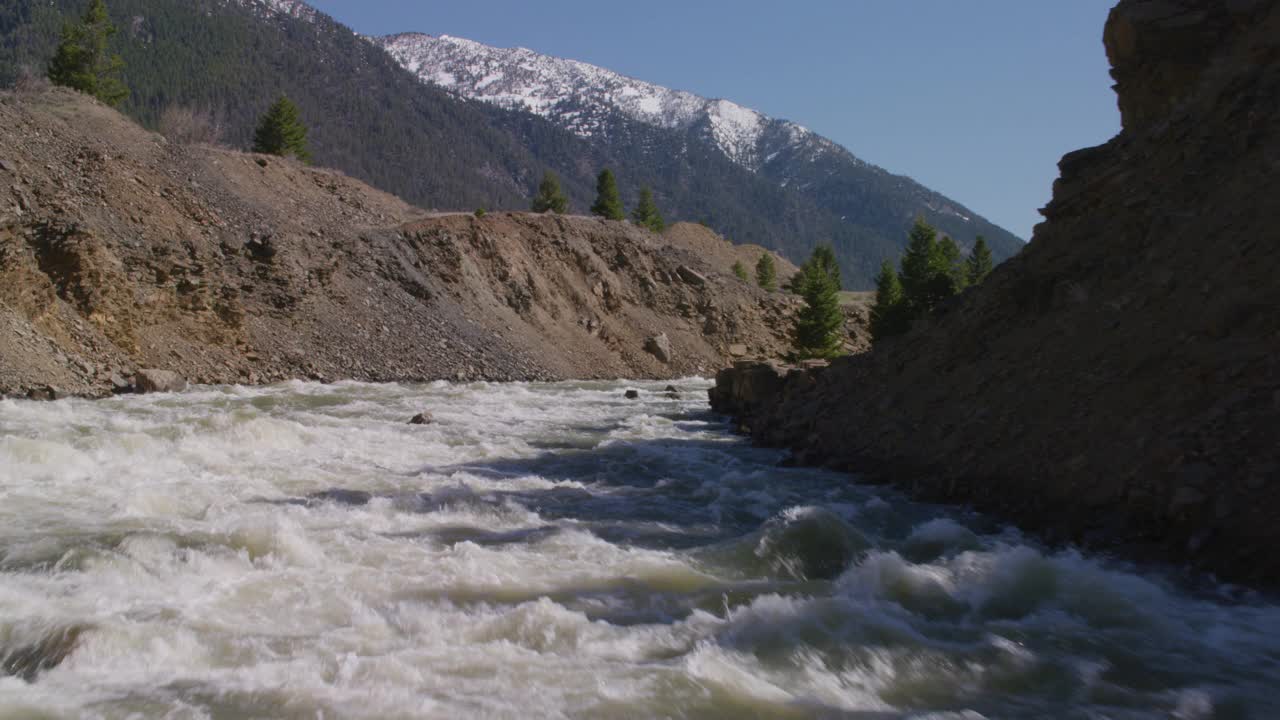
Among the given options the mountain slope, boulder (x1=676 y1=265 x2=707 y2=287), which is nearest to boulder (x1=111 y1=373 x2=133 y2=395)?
boulder (x1=676 y1=265 x2=707 y2=287)

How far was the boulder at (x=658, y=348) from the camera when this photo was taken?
52031 mm

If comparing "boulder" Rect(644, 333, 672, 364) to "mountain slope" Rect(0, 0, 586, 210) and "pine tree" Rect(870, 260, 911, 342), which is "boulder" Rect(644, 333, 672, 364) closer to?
"pine tree" Rect(870, 260, 911, 342)

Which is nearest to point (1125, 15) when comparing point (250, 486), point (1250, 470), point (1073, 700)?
point (1250, 470)

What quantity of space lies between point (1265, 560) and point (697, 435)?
48.7 feet

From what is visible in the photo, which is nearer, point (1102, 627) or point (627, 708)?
point (627, 708)

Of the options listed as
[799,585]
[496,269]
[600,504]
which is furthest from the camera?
[496,269]

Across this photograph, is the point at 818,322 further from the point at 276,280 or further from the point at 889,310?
the point at 276,280

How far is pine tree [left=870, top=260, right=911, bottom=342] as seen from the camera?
40.4 m

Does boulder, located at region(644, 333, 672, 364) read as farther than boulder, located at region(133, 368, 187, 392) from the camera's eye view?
Yes

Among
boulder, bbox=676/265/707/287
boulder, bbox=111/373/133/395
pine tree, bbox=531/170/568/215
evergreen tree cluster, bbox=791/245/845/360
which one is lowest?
boulder, bbox=111/373/133/395

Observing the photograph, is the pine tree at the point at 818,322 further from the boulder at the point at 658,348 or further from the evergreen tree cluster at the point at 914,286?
the boulder at the point at 658,348

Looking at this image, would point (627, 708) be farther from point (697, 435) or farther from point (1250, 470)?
point (697, 435)

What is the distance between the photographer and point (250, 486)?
1070 centimetres

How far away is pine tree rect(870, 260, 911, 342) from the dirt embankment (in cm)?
1230
